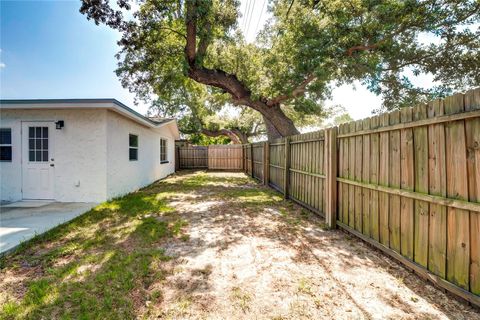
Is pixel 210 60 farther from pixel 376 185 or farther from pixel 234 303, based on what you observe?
pixel 234 303

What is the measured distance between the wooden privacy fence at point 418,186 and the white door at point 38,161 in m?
7.20

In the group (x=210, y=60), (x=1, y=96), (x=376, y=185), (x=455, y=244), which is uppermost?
(x=210, y=60)

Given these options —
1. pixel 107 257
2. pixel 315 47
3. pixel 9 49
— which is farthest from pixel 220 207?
pixel 9 49

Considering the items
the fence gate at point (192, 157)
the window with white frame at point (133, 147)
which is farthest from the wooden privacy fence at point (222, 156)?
the window with white frame at point (133, 147)

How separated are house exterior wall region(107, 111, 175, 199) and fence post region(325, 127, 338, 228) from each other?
5862mm

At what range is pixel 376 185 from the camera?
129 inches

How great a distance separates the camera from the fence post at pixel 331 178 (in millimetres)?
4363

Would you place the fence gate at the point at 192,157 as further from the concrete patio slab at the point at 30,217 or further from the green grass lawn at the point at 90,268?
the green grass lawn at the point at 90,268

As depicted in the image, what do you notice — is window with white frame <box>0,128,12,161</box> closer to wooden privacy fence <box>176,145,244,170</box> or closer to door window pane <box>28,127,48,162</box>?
door window pane <box>28,127,48,162</box>

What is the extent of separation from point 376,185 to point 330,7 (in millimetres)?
7199

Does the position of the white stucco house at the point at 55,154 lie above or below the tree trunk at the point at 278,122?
below

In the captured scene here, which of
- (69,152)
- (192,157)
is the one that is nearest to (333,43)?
(69,152)

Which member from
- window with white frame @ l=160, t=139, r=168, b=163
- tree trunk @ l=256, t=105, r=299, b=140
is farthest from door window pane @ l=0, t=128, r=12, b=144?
tree trunk @ l=256, t=105, r=299, b=140

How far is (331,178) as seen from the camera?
4.37 m
